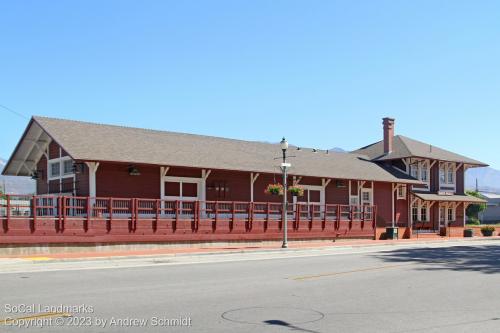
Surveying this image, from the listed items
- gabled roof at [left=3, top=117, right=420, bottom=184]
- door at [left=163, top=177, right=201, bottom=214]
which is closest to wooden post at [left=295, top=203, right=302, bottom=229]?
gabled roof at [left=3, top=117, right=420, bottom=184]

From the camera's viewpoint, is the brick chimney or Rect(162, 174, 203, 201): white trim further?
the brick chimney

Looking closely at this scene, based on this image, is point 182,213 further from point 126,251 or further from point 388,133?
point 388,133

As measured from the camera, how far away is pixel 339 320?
9195mm

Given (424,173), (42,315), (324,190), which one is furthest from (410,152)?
(42,315)

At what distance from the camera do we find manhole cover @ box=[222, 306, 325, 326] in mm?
9007

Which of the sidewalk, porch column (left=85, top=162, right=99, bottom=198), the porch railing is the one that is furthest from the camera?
porch column (left=85, top=162, right=99, bottom=198)

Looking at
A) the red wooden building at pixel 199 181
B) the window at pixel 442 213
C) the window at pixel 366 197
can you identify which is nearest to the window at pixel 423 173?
the red wooden building at pixel 199 181

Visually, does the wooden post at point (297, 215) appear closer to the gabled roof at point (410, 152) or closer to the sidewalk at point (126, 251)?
the sidewalk at point (126, 251)

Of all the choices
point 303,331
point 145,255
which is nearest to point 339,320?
point 303,331

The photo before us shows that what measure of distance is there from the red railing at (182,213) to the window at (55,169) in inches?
76.9

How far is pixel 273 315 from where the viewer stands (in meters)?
9.52

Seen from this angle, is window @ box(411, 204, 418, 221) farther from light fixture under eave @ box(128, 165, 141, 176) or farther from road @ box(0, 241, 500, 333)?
road @ box(0, 241, 500, 333)

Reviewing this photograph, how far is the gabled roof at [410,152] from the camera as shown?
4472cm

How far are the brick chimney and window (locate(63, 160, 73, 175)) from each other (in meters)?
25.7
